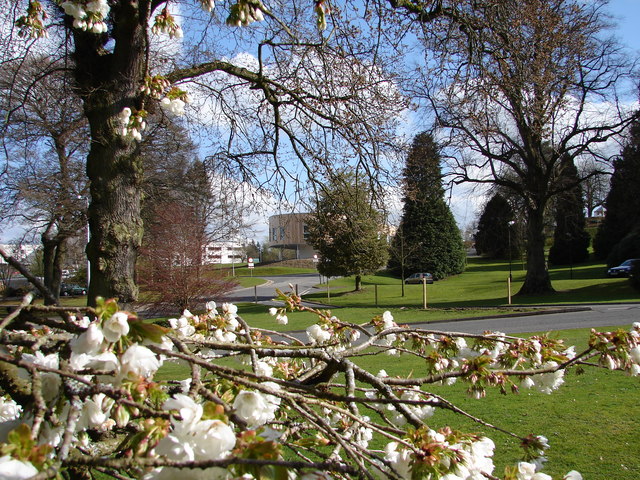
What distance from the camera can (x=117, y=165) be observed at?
4.42 metres

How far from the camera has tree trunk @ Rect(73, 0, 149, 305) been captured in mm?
4324

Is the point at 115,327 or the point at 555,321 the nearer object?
the point at 115,327

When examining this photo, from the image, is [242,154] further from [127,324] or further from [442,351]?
[127,324]

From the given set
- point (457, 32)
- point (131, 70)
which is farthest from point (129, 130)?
point (457, 32)

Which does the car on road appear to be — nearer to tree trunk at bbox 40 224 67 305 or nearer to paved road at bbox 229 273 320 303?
paved road at bbox 229 273 320 303

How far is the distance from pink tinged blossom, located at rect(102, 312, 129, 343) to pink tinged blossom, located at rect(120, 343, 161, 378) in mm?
37

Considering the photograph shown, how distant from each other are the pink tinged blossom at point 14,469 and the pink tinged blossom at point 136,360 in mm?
265

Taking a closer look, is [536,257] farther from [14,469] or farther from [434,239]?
[14,469]

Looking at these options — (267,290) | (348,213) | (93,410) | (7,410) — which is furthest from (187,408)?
(267,290)

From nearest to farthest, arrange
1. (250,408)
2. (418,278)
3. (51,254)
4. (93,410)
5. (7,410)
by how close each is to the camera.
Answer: (250,408) → (93,410) → (7,410) → (51,254) → (418,278)

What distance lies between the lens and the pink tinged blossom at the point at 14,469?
77cm

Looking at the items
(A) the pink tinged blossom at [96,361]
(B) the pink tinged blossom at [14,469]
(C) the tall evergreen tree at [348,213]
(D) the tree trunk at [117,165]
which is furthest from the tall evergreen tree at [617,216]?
(B) the pink tinged blossom at [14,469]

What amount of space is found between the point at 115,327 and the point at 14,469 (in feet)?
1.03

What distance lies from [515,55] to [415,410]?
470 cm
